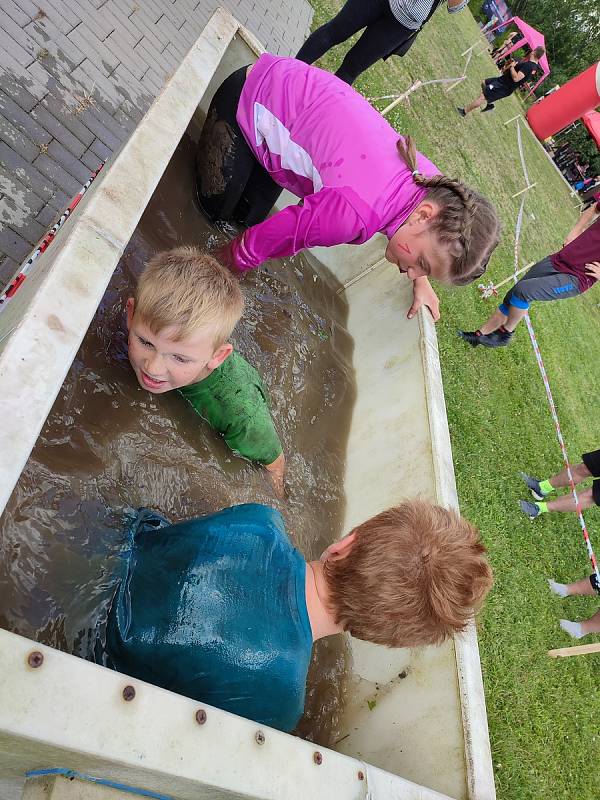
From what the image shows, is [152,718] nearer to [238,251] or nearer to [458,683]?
[458,683]

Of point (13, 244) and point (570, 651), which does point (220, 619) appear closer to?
point (13, 244)

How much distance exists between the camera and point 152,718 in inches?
41.9

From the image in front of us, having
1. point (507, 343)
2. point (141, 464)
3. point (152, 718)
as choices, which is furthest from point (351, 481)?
point (507, 343)

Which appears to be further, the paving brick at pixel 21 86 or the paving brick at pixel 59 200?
the paving brick at pixel 21 86

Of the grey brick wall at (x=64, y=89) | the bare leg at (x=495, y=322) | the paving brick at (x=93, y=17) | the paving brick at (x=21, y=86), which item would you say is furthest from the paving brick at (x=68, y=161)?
the bare leg at (x=495, y=322)

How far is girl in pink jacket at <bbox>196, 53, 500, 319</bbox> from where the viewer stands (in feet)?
8.34

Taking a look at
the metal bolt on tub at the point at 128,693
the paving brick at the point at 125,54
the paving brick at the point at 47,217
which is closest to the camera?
the metal bolt on tub at the point at 128,693

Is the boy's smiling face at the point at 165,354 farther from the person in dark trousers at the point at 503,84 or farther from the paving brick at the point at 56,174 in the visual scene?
the person in dark trousers at the point at 503,84

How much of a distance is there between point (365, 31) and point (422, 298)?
249cm

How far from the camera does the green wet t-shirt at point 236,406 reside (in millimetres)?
2410

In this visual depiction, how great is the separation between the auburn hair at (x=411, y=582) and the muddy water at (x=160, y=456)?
0.89 metres

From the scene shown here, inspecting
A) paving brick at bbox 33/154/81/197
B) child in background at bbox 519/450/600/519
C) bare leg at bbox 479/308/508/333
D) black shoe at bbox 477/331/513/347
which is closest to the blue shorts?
bare leg at bbox 479/308/508/333

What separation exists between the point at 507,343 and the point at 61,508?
17.8 feet

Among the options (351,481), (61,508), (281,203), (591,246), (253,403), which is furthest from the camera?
(591,246)
